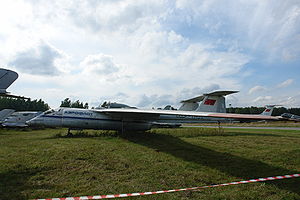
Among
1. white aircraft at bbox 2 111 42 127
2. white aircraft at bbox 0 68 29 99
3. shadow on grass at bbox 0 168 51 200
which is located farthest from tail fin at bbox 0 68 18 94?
white aircraft at bbox 2 111 42 127

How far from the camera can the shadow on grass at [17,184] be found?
3.59 m

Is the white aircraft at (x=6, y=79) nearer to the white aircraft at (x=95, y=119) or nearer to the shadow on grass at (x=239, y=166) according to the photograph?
the shadow on grass at (x=239, y=166)

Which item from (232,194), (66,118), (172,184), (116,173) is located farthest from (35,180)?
(66,118)

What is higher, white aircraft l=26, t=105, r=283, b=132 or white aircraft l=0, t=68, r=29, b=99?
white aircraft l=0, t=68, r=29, b=99

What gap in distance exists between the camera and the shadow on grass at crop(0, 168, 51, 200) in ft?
11.8

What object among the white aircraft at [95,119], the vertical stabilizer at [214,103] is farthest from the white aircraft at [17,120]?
the vertical stabilizer at [214,103]

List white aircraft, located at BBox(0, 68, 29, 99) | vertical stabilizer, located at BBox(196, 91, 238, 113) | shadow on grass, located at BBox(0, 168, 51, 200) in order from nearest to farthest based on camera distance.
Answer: shadow on grass, located at BBox(0, 168, 51, 200), white aircraft, located at BBox(0, 68, 29, 99), vertical stabilizer, located at BBox(196, 91, 238, 113)

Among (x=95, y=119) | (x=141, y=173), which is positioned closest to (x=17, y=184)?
(x=141, y=173)

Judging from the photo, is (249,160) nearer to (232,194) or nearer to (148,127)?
(232,194)

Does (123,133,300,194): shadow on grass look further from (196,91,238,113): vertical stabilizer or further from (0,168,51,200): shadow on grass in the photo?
(196,91,238,113): vertical stabilizer

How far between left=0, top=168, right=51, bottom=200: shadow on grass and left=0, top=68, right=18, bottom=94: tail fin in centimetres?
260

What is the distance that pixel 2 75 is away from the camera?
227 inches

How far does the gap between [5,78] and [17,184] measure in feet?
11.4

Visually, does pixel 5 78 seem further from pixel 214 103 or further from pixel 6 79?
pixel 214 103
